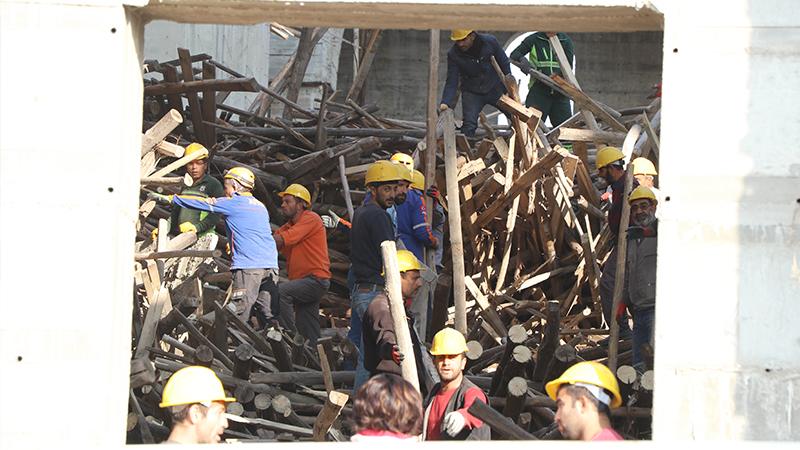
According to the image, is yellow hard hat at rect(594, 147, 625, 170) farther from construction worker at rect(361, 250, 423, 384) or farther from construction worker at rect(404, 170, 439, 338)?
construction worker at rect(361, 250, 423, 384)

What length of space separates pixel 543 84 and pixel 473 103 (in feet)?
5.57

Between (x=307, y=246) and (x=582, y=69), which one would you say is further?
(x=582, y=69)

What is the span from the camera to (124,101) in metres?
6.70

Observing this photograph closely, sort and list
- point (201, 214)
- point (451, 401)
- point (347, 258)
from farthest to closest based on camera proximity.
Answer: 1. point (347, 258)
2. point (201, 214)
3. point (451, 401)

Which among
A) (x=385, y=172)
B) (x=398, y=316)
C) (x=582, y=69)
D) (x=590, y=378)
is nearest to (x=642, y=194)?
(x=385, y=172)

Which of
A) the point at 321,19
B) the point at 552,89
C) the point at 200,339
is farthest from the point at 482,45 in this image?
the point at 321,19

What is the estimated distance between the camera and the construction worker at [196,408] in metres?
6.34

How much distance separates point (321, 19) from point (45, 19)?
1271 mm

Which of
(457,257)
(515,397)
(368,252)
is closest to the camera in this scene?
(515,397)

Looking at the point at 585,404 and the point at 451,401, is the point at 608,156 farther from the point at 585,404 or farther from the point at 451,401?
the point at 585,404

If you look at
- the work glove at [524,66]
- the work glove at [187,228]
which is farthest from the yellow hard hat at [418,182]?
the work glove at [524,66]

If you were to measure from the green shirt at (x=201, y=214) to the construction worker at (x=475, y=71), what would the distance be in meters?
2.43

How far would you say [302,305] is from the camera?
39.9 ft

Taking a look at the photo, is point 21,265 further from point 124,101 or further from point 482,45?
point 482,45
